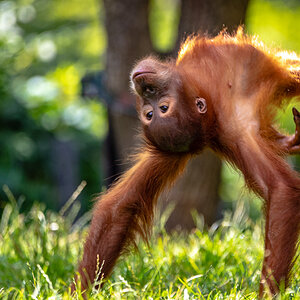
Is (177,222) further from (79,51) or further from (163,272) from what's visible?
(79,51)

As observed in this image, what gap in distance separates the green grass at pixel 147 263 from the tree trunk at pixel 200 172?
0.99 metres

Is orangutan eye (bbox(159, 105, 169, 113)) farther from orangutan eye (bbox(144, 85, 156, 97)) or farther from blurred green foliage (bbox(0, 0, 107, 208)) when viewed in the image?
blurred green foliage (bbox(0, 0, 107, 208))

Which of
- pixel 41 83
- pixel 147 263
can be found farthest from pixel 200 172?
pixel 41 83

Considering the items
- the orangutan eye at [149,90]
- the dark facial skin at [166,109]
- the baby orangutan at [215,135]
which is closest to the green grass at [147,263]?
the baby orangutan at [215,135]

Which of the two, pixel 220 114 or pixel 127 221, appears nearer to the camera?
pixel 220 114

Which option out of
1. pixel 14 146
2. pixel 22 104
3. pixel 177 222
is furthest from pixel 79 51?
pixel 177 222

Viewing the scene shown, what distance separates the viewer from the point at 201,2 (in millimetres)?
5625

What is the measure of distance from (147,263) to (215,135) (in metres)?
1.22

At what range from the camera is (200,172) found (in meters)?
6.05

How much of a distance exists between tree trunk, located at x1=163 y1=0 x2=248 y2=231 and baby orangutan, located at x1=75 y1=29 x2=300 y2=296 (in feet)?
5.72

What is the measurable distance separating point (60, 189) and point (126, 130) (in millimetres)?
5072

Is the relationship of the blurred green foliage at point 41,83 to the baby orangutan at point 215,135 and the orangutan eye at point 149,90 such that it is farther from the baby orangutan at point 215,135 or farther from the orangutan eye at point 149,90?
the orangutan eye at point 149,90

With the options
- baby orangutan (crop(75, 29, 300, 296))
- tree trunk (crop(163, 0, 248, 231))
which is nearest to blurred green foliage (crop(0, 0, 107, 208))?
tree trunk (crop(163, 0, 248, 231))

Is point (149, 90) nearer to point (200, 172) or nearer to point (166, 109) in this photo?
point (166, 109)
